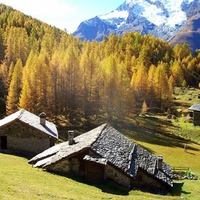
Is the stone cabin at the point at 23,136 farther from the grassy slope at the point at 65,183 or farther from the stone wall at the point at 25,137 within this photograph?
the grassy slope at the point at 65,183

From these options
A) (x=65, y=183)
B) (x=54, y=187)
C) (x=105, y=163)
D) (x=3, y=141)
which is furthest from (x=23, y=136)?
(x=54, y=187)

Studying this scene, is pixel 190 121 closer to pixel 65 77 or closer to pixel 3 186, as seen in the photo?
pixel 65 77

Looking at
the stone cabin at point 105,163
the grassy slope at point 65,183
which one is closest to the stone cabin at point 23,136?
the grassy slope at point 65,183

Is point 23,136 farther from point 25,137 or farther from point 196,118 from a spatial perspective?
point 196,118

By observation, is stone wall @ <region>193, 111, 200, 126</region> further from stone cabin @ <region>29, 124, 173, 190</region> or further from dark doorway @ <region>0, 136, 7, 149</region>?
dark doorway @ <region>0, 136, 7, 149</region>

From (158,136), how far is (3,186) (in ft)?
178

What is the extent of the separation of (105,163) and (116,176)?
5.83ft

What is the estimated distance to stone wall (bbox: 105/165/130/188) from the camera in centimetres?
2815

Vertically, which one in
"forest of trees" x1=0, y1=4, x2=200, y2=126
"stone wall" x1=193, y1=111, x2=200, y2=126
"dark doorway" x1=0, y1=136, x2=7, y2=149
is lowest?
"stone wall" x1=193, y1=111, x2=200, y2=126

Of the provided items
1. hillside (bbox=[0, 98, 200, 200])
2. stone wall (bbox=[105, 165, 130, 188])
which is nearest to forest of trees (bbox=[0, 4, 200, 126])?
hillside (bbox=[0, 98, 200, 200])

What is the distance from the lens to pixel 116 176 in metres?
28.2

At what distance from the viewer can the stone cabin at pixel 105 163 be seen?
92.4ft

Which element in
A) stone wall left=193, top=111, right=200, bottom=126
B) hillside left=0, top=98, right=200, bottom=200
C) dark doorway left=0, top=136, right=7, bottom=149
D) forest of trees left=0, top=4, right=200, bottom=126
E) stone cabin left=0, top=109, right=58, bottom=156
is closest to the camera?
hillside left=0, top=98, right=200, bottom=200

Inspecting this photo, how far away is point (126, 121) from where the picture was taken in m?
81.1
